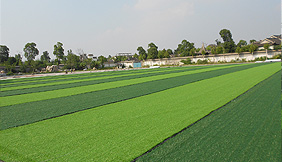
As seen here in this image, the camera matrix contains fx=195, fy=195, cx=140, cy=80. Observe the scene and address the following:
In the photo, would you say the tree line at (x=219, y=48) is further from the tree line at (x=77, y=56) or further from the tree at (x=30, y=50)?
the tree at (x=30, y=50)

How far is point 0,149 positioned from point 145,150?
290 centimetres

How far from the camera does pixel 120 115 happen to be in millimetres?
5797

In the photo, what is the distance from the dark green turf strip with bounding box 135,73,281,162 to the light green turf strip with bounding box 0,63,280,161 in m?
0.32

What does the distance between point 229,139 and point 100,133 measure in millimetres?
2721

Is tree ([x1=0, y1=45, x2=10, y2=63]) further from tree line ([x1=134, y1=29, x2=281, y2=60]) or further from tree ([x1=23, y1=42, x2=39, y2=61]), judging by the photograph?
tree line ([x1=134, y1=29, x2=281, y2=60])

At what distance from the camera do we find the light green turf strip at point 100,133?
3.53 meters

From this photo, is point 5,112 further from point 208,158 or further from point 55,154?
point 208,158

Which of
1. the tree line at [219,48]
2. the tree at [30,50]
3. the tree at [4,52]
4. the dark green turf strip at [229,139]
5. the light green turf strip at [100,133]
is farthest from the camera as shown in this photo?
the tree at [30,50]

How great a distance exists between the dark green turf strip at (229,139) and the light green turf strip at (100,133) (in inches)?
12.6

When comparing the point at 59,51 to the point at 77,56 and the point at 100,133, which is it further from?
the point at 100,133

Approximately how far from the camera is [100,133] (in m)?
4.45

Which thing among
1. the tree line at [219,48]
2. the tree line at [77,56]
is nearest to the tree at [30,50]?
the tree line at [77,56]

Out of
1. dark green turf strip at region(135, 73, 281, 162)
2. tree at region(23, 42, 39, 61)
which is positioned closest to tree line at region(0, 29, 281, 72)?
tree at region(23, 42, 39, 61)

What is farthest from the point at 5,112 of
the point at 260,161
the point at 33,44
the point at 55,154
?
the point at 33,44
